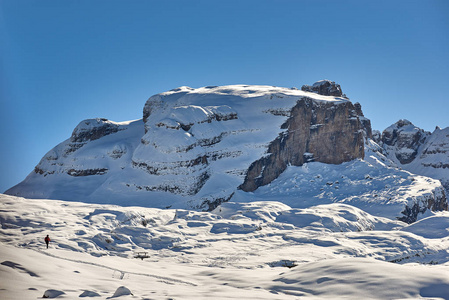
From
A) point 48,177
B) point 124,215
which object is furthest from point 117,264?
point 48,177

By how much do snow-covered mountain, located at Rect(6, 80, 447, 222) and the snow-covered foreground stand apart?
17845mm

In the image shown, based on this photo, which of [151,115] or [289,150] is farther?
[151,115]

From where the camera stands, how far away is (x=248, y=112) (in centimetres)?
12544

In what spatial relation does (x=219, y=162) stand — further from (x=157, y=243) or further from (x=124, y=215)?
(x=157, y=243)

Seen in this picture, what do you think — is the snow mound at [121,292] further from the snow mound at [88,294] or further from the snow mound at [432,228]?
the snow mound at [432,228]

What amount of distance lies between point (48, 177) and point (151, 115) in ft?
107

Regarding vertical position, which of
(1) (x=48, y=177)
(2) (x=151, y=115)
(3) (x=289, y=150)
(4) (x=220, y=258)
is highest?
(2) (x=151, y=115)

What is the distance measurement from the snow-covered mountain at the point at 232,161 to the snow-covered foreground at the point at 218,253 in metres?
17.8

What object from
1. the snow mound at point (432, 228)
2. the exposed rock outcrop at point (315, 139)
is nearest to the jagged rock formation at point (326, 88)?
the exposed rock outcrop at point (315, 139)

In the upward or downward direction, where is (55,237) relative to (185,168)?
downward

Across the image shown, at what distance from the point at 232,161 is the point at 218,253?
58.6 m

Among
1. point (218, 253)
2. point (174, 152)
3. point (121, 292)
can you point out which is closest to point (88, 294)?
point (121, 292)

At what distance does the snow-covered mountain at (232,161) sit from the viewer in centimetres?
10512

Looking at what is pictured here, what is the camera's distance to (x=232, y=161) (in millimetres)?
113188
